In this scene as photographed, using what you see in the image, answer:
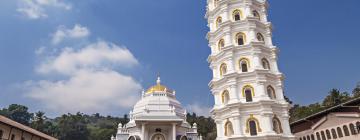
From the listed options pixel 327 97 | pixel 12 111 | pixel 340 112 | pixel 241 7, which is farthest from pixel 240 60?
pixel 12 111

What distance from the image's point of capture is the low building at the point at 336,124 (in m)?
24.4

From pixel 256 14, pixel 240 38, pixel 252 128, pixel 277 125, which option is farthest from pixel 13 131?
pixel 256 14

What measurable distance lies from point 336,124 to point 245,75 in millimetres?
9441

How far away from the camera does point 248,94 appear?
27000mm

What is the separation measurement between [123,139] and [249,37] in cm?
1997

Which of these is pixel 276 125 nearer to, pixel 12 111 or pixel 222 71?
pixel 222 71

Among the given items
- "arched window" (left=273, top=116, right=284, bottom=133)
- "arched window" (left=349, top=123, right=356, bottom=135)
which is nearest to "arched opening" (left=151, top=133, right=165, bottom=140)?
"arched window" (left=273, top=116, right=284, bottom=133)

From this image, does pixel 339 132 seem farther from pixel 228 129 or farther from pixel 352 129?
pixel 228 129

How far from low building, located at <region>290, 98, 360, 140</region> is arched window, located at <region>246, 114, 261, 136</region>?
7.18 metres

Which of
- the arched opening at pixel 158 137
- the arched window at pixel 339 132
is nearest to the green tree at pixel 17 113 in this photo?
the arched opening at pixel 158 137

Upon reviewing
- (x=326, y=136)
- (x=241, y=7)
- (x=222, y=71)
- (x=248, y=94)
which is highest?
(x=241, y=7)

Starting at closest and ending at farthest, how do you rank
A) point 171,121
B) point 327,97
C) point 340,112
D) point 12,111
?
1. point 340,112
2. point 171,121
3. point 327,97
4. point 12,111

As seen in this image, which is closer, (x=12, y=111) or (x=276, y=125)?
(x=276, y=125)

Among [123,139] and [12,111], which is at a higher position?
[12,111]
